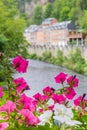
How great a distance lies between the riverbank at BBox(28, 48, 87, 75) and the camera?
3028 centimetres

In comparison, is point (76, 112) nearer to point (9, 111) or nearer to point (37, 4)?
point (9, 111)

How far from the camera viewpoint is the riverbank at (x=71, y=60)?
30.3 metres

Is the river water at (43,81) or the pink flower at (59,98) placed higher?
the pink flower at (59,98)

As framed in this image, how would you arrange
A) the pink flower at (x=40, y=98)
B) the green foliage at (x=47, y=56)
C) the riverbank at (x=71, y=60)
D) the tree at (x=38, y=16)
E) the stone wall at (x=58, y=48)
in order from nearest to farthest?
the pink flower at (x=40, y=98) < the riverbank at (x=71, y=60) < the stone wall at (x=58, y=48) < the green foliage at (x=47, y=56) < the tree at (x=38, y=16)

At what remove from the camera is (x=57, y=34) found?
60.3 metres

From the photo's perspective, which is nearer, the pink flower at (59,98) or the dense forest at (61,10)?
the pink flower at (59,98)

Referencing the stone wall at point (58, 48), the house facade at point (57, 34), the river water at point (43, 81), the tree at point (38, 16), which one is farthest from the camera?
the tree at point (38, 16)

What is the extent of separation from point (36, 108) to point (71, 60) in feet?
108

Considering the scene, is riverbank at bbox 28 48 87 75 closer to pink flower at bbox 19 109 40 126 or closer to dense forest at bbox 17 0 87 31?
dense forest at bbox 17 0 87 31

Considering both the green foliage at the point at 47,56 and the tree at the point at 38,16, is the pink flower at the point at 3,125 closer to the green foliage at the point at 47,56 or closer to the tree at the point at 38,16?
the green foliage at the point at 47,56

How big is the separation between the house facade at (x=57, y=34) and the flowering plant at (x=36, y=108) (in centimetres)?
4923

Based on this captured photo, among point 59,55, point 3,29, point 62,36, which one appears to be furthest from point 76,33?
point 3,29

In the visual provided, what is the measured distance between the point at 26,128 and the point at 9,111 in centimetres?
19

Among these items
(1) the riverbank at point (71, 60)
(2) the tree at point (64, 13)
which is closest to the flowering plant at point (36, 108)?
(1) the riverbank at point (71, 60)
